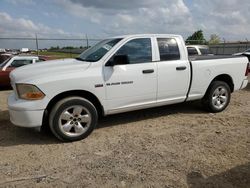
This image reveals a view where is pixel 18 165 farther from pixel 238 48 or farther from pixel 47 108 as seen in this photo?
pixel 238 48

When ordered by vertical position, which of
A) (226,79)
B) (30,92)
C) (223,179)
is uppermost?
(30,92)

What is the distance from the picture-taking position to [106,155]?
4.29 metres

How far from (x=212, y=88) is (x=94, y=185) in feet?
13.1

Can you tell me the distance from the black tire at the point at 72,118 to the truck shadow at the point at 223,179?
200 cm

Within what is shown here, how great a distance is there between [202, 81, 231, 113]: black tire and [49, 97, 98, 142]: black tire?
2.87 m

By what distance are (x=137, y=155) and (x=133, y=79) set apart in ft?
5.10

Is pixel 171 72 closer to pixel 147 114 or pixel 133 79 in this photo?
pixel 133 79

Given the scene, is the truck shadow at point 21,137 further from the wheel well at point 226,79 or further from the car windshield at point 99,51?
the wheel well at point 226,79

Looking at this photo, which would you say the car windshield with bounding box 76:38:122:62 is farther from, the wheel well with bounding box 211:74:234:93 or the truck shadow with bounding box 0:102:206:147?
the wheel well with bounding box 211:74:234:93

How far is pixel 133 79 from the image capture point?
5.24 metres

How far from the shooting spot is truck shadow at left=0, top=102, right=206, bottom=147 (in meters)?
4.89

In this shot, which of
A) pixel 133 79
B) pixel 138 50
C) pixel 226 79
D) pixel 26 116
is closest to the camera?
pixel 26 116

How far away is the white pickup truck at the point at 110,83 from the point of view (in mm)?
4547

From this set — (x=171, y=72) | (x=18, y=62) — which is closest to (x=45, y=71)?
(x=171, y=72)
